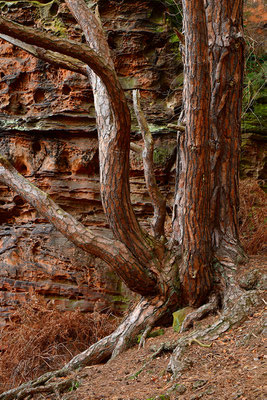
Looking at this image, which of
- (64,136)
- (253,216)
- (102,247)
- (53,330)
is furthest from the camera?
(64,136)

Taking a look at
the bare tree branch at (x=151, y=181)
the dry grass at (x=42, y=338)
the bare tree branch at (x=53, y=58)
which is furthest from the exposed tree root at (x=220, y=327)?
the bare tree branch at (x=53, y=58)

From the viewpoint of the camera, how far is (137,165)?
7.07 metres

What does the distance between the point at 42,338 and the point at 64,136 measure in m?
3.50

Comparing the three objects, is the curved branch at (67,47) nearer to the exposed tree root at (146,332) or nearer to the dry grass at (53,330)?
the exposed tree root at (146,332)

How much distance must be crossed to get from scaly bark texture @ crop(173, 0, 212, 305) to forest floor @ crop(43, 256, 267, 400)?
20.2 inches

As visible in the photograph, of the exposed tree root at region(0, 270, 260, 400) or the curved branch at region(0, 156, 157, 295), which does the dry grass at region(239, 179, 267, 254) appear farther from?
the curved branch at region(0, 156, 157, 295)

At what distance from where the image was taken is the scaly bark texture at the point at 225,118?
15.4 ft

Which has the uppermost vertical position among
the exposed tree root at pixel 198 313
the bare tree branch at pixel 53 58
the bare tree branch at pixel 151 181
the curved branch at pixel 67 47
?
the bare tree branch at pixel 53 58

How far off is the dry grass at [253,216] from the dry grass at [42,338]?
251 cm

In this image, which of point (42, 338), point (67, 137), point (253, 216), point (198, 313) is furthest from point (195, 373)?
point (67, 137)

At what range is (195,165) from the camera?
412 cm

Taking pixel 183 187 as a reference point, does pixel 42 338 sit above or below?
below

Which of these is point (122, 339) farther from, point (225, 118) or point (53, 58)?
point (53, 58)

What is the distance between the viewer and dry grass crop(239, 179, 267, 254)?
619 cm
